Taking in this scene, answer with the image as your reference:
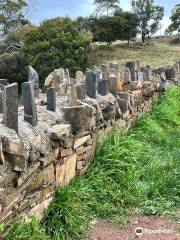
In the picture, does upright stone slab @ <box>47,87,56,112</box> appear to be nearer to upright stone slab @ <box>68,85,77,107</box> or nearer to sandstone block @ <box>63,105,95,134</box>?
sandstone block @ <box>63,105,95,134</box>

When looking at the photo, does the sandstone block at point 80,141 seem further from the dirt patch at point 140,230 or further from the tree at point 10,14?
the tree at point 10,14

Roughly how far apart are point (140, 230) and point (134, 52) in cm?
3832

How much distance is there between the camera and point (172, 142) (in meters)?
8.08

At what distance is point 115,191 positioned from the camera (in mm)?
5426

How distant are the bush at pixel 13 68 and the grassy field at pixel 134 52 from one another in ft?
24.4

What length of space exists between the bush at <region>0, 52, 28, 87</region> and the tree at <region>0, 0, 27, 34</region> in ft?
26.6

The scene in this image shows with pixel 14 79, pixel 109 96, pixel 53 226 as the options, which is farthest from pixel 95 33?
pixel 53 226

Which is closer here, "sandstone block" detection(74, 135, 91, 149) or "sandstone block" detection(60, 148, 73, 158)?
"sandstone block" detection(60, 148, 73, 158)

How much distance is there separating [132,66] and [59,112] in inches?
196

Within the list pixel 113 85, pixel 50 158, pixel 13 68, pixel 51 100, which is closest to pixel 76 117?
pixel 51 100

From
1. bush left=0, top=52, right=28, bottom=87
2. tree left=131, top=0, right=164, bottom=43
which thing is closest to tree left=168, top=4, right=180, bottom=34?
tree left=131, top=0, right=164, bottom=43

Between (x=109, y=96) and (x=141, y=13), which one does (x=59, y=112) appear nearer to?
(x=109, y=96)

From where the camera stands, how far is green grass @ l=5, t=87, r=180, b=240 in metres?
4.53

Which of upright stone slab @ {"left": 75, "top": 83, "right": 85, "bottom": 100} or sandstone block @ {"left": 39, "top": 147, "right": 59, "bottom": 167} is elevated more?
upright stone slab @ {"left": 75, "top": 83, "right": 85, "bottom": 100}
